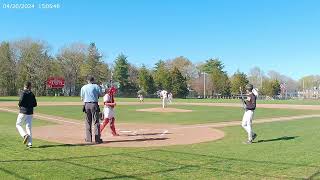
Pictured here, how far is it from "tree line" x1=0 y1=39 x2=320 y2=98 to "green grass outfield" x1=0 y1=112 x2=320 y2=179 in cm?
8452

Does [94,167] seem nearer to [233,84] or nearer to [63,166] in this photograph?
[63,166]

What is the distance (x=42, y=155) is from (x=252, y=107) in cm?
651

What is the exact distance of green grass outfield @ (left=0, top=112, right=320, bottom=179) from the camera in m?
8.14

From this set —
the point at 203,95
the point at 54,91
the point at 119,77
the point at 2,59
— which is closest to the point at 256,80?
the point at 203,95

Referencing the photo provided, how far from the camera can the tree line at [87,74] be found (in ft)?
309

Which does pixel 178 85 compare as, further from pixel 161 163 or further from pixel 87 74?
pixel 161 163

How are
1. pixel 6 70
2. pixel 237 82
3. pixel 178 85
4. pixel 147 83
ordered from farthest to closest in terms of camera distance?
pixel 237 82 → pixel 147 83 → pixel 178 85 → pixel 6 70

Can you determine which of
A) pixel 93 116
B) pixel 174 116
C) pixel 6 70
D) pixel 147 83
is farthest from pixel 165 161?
pixel 147 83

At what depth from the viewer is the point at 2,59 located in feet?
308

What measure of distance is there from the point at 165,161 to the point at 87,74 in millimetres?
90278

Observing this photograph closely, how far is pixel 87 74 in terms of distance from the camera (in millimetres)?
98375

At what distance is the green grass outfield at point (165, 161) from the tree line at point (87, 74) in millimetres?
84524

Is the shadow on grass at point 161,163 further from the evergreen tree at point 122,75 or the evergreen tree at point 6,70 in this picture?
the evergreen tree at point 122,75

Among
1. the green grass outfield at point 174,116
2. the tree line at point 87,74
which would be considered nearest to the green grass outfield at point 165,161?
the green grass outfield at point 174,116
